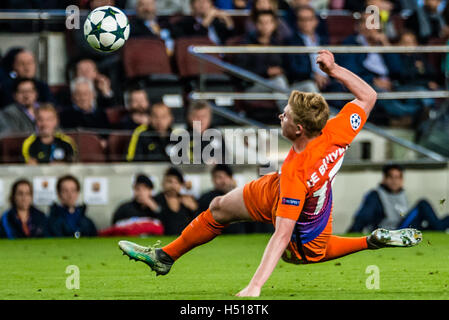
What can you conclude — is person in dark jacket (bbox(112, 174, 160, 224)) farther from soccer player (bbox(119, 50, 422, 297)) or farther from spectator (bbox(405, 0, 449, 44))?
soccer player (bbox(119, 50, 422, 297))

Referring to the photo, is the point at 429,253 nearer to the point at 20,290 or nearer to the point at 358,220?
the point at 358,220

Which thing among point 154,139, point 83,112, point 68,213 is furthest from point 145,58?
point 68,213

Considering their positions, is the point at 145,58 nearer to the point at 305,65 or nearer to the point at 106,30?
the point at 305,65

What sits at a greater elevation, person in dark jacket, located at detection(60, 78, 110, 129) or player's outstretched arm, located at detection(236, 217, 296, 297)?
person in dark jacket, located at detection(60, 78, 110, 129)

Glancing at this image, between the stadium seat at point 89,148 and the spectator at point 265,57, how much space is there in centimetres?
207

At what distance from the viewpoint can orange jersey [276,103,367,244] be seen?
234 inches

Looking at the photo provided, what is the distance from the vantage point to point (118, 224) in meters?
11.5

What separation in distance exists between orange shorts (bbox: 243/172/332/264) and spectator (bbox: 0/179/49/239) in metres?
5.43

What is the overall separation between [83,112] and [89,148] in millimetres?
504

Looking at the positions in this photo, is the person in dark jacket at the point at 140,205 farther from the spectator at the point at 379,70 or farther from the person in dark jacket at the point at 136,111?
the spectator at the point at 379,70

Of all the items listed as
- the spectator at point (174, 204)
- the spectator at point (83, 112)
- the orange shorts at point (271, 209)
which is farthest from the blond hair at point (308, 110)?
the spectator at point (83, 112)

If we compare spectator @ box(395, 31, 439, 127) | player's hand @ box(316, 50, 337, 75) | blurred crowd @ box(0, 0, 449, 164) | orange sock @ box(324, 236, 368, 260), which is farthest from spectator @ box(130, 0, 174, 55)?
player's hand @ box(316, 50, 337, 75)

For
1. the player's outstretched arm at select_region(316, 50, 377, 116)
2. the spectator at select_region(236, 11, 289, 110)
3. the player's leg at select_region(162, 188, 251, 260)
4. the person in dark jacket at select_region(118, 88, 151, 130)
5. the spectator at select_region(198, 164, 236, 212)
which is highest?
the spectator at select_region(236, 11, 289, 110)

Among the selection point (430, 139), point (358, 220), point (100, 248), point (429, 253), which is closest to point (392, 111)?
point (430, 139)
